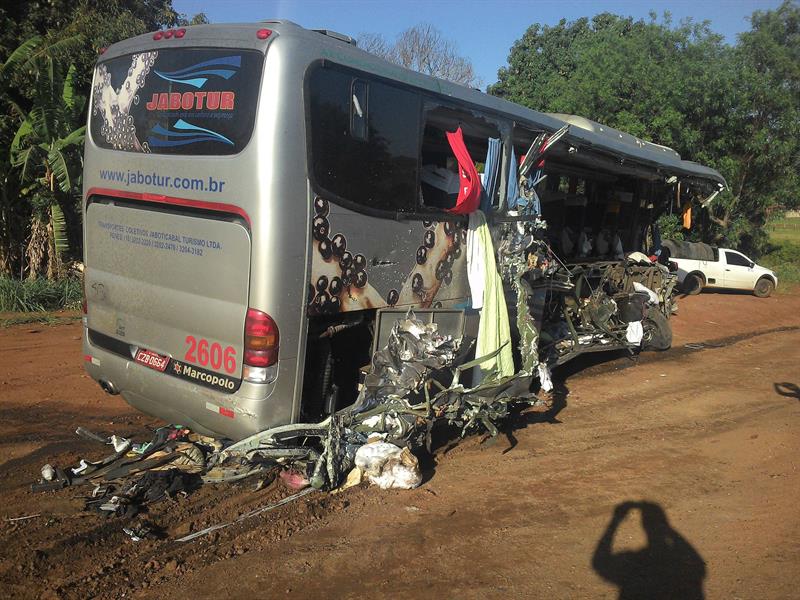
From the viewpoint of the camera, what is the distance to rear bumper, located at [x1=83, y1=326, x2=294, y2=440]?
166 inches

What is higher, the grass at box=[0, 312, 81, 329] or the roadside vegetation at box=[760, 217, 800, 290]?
the roadside vegetation at box=[760, 217, 800, 290]

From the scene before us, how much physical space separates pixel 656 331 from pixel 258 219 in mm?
7999

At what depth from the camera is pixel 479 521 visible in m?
4.23

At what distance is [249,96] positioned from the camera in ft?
13.4

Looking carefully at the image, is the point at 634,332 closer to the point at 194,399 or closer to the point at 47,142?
the point at 194,399

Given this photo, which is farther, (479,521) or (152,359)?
(152,359)

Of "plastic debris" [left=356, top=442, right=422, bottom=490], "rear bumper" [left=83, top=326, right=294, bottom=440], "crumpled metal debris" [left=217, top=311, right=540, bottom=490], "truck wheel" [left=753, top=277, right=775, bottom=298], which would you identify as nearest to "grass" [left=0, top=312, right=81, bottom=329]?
"rear bumper" [left=83, top=326, right=294, bottom=440]

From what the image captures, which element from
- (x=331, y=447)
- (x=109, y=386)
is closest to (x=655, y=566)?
(x=331, y=447)

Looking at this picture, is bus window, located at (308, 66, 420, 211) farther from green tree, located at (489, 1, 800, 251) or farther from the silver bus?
green tree, located at (489, 1, 800, 251)

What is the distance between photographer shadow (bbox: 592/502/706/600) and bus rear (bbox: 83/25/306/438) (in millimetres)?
2225

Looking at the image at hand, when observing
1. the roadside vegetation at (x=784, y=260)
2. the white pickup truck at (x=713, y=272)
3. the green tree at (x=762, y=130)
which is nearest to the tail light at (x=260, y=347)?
the white pickup truck at (x=713, y=272)

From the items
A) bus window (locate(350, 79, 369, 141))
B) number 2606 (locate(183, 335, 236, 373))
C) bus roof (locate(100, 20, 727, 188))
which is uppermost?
bus roof (locate(100, 20, 727, 188))

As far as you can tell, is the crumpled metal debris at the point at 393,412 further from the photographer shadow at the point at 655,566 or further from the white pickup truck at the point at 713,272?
the white pickup truck at the point at 713,272

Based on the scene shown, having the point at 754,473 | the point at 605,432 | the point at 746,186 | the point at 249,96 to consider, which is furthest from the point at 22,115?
the point at 746,186
